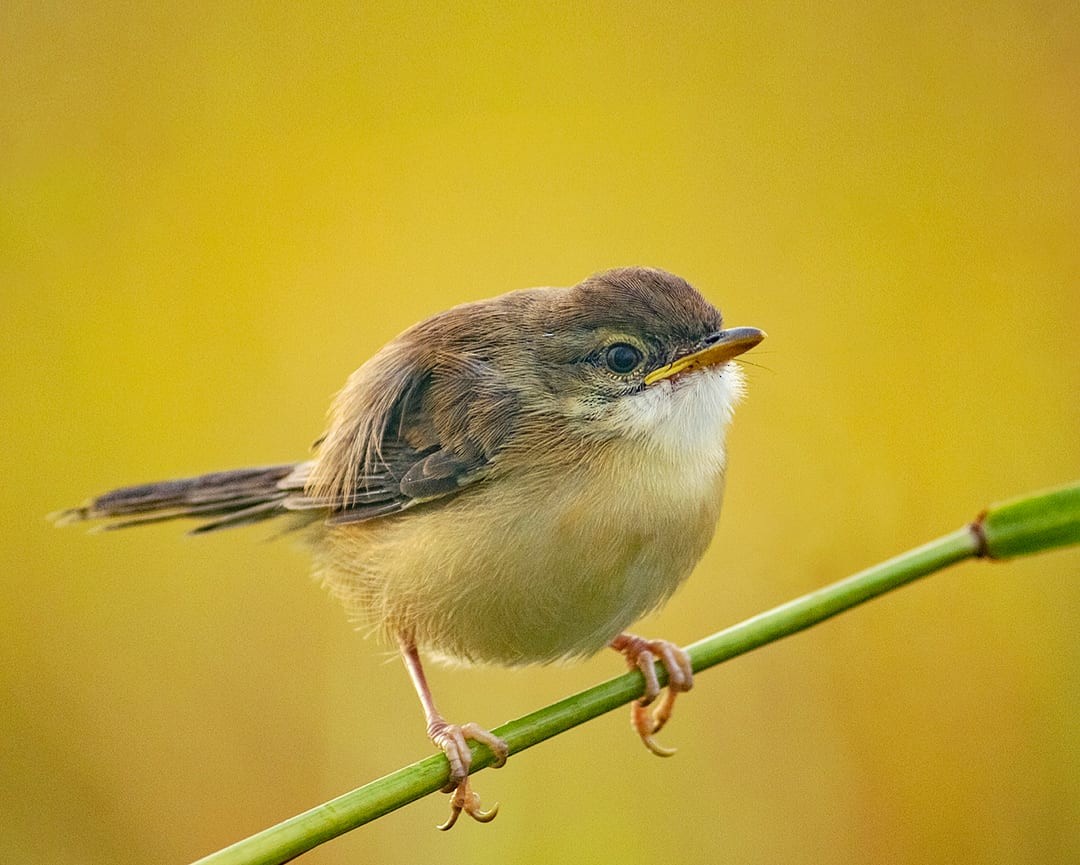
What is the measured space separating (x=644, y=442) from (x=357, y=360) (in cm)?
178

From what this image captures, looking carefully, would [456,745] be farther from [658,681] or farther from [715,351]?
[715,351]

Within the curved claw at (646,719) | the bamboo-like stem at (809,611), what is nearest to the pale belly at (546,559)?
the curved claw at (646,719)

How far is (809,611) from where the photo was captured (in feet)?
6.33

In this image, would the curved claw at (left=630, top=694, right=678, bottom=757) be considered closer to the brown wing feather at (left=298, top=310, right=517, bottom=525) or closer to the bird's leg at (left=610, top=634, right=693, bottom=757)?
the bird's leg at (left=610, top=634, right=693, bottom=757)

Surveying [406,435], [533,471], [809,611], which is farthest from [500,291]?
[809,611]

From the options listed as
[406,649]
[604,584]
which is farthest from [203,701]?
[604,584]

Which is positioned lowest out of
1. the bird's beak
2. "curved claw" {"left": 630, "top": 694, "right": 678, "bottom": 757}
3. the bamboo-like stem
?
"curved claw" {"left": 630, "top": 694, "right": 678, "bottom": 757}

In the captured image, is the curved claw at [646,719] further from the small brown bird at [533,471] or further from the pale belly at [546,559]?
the pale belly at [546,559]

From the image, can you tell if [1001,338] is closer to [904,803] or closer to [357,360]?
[904,803]

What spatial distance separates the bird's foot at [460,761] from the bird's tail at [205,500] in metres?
0.85

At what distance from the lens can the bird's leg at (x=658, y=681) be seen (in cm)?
314

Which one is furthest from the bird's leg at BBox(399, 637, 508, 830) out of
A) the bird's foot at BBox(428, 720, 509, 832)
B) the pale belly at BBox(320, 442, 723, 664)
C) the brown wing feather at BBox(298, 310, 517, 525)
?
the brown wing feather at BBox(298, 310, 517, 525)

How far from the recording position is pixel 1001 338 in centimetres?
423

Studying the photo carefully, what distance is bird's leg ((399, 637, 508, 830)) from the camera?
2725 mm
